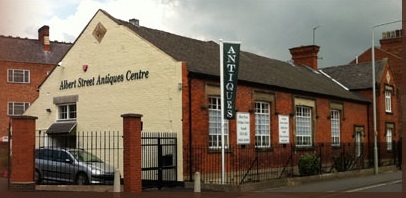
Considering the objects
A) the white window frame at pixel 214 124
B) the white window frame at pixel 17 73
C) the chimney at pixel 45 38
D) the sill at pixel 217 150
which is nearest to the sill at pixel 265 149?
the sill at pixel 217 150

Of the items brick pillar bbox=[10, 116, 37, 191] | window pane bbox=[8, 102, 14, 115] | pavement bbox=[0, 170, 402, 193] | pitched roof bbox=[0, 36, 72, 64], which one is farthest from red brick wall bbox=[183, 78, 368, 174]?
window pane bbox=[8, 102, 14, 115]

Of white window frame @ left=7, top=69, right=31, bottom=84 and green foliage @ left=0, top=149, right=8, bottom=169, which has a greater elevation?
white window frame @ left=7, top=69, right=31, bottom=84

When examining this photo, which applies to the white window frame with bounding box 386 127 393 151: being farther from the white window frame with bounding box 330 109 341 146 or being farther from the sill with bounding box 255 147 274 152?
the sill with bounding box 255 147 274 152

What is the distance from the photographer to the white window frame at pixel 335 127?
2952 cm

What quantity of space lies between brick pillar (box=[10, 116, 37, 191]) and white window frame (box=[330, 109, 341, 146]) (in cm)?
1907

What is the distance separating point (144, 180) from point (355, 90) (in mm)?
20917

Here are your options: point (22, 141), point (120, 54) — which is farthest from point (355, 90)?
point (22, 141)

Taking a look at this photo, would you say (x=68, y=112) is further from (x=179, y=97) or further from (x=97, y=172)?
(x=179, y=97)

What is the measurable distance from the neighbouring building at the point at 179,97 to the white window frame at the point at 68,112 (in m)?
0.05

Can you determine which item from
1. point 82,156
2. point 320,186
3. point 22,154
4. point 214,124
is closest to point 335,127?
point 320,186

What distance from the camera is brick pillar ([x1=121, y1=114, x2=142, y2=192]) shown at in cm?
1574

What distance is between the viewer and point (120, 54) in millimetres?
21625

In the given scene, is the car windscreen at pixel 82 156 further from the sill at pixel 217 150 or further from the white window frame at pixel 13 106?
the white window frame at pixel 13 106

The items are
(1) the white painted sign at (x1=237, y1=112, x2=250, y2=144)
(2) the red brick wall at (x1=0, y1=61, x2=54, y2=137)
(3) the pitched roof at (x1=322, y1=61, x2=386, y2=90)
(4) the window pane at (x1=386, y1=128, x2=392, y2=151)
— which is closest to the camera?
(1) the white painted sign at (x1=237, y1=112, x2=250, y2=144)
